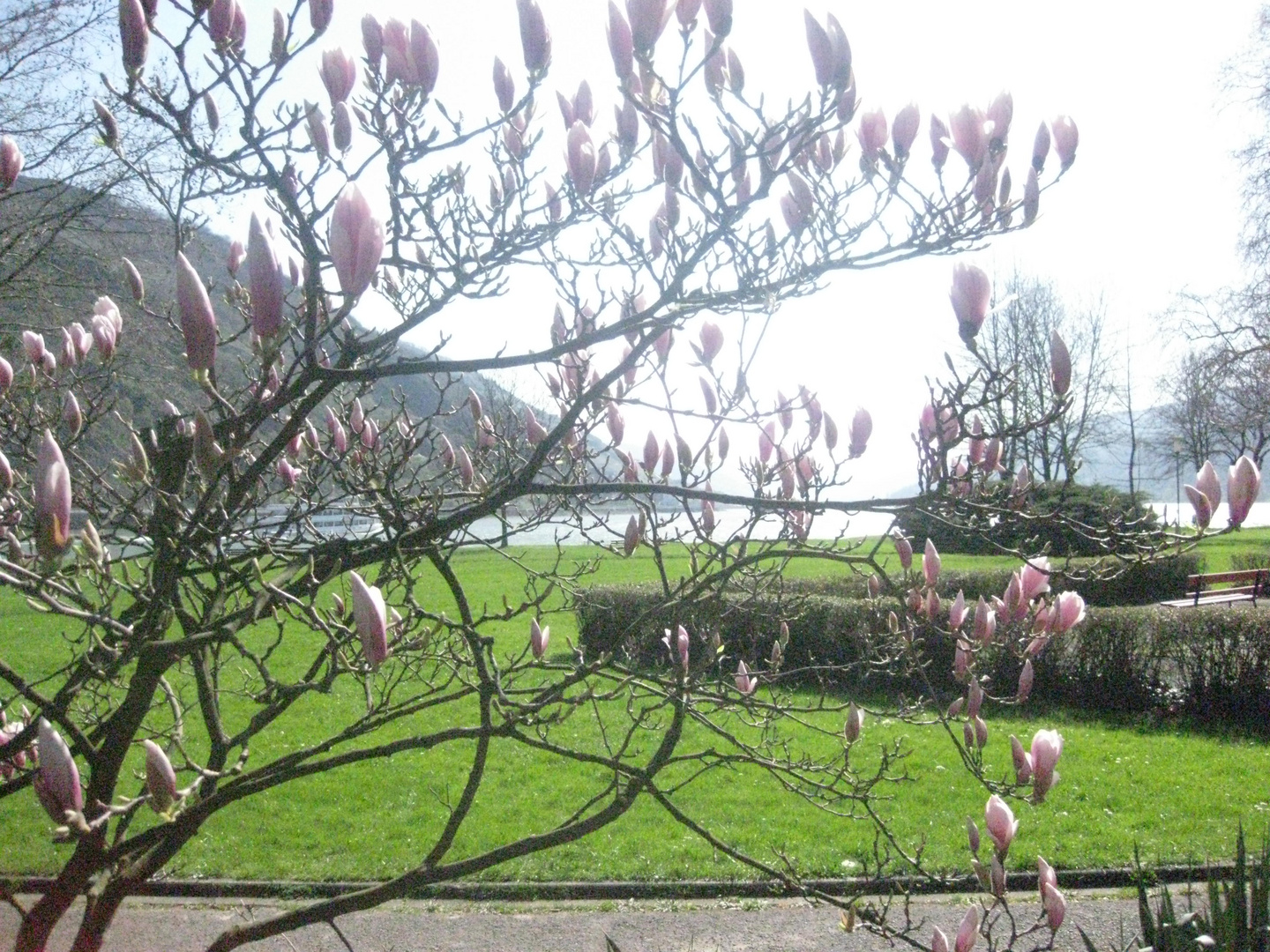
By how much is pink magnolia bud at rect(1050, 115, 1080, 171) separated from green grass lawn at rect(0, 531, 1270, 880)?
3.65 m

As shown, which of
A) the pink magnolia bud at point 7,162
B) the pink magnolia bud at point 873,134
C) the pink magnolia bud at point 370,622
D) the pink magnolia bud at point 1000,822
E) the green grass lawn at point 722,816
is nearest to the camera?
the pink magnolia bud at point 370,622

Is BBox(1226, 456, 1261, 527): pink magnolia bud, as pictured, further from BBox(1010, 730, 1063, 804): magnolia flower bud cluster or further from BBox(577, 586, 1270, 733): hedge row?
BBox(577, 586, 1270, 733): hedge row

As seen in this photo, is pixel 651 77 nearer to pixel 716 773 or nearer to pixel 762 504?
pixel 762 504

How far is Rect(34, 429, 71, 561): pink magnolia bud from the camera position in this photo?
1.16 meters

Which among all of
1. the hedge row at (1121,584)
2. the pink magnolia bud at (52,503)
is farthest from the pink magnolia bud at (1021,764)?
the hedge row at (1121,584)

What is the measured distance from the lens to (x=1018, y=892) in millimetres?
5457

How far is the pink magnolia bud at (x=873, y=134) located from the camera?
1.89 meters

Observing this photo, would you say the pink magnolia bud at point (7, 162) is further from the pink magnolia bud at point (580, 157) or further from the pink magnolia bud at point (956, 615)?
the pink magnolia bud at point (956, 615)

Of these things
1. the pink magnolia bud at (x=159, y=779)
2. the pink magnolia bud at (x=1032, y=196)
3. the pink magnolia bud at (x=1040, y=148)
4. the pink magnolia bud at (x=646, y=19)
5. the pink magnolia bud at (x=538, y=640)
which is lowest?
the pink magnolia bud at (x=538, y=640)

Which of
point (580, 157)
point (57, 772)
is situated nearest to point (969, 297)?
point (580, 157)

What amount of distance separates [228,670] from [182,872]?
14.5ft

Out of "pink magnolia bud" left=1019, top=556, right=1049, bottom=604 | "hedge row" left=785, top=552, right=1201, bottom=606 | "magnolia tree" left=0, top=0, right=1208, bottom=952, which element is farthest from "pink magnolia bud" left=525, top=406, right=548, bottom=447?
"hedge row" left=785, top=552, right=1201, bottom=606

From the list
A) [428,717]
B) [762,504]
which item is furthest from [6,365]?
[428,717]

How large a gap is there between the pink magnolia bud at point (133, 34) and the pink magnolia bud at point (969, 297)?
58.7 inches
